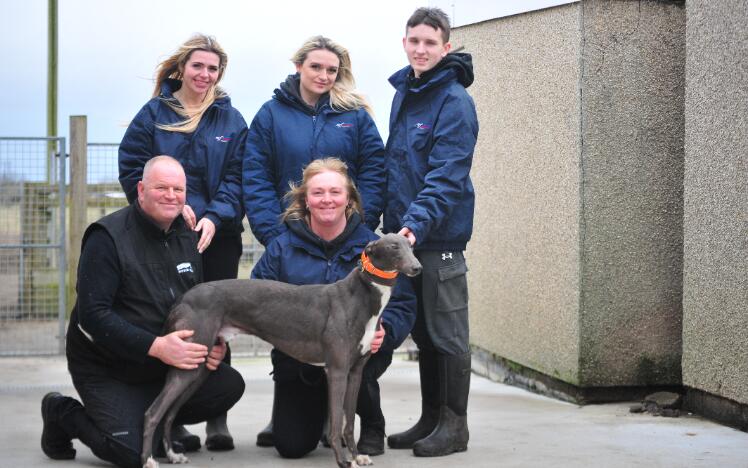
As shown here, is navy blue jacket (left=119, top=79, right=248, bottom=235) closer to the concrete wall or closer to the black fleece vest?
the black fleece vest

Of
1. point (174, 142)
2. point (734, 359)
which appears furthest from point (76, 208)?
point (734, 359)

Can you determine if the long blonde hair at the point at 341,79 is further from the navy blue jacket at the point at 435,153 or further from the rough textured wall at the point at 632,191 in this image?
the rough textured wall at the point at 632,191

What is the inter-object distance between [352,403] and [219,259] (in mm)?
1180

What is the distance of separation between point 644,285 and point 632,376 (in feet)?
1.69

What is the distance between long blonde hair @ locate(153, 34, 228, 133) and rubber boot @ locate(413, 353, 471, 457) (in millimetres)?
1656

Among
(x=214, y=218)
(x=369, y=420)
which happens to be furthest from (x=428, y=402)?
(x=214, y=218)

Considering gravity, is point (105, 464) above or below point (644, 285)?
below

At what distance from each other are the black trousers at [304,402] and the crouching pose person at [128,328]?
0.34 metres

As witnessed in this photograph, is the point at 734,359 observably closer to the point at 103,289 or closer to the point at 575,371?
the point at 575,371

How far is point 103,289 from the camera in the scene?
4617 millimetres

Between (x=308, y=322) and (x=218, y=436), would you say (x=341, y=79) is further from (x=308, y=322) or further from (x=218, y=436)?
(x=218, y=436)

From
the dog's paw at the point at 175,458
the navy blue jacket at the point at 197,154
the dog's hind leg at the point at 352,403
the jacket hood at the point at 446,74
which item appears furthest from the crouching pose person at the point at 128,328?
the jacket hood at the point at 446,74

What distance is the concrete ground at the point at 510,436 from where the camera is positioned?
489 cm

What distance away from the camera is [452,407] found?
5.08 metres
